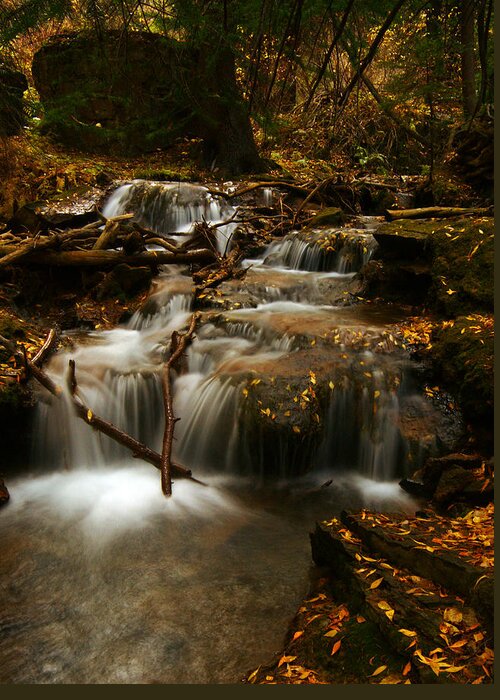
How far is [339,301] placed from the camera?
28.2 feet

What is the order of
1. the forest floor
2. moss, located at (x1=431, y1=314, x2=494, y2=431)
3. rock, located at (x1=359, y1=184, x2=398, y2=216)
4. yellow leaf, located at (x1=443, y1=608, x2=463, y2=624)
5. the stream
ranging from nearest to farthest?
1. the forest floor
2. yellow leaf, located at (x1=443, y1=608, x2=463, y2=624)
3. the stream
4. moss, located at (x1=431, y1=314, x2=494, y2=431)
5. rock, located at (x1=359, y1=184, x2=398, y2=216)

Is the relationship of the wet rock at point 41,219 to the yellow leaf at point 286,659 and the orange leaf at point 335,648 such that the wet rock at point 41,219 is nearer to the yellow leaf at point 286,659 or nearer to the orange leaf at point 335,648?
the yellow leaf at point 286,659

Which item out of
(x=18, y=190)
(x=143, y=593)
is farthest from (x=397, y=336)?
(x=18, y=190)

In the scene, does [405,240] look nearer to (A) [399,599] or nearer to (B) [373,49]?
(A) [399,599]

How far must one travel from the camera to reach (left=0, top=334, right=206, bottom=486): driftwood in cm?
534

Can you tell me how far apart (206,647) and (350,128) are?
709 inches

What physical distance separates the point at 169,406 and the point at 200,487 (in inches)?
41.6

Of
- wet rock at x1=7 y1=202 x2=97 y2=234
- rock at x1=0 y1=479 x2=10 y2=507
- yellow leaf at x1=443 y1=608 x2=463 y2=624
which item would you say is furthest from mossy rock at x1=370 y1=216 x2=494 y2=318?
wet rock at x1=7 y1=202 x2=97 y2=234

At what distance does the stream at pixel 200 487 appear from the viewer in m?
3.23

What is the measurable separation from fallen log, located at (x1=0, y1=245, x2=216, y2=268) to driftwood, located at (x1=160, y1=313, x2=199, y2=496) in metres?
2.16

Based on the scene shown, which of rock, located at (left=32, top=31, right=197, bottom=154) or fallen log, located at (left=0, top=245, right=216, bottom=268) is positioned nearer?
fallen log, located at (left=0, top=245, right=216, bottom=268)

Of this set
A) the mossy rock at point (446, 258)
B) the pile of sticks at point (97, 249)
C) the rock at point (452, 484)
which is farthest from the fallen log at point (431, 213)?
the rock at point (452, 484)

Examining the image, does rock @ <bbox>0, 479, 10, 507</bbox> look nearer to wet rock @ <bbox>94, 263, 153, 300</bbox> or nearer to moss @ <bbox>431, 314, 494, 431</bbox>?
wet rock @ <bbox>94, 263, 153, 300</bbox>

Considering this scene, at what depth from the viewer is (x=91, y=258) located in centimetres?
862
